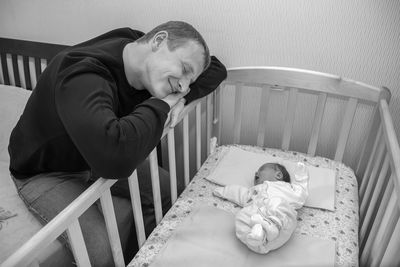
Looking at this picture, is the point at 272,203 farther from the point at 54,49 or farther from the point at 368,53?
the point at 54,49

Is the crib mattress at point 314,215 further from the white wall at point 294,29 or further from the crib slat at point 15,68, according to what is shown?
the crib slat at point 15,68

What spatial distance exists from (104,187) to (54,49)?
1118 millimetres

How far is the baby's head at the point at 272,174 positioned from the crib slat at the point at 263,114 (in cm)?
24

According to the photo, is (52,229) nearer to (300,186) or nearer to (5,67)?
(300,186)

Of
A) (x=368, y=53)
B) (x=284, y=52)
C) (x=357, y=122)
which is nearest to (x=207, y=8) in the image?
(x=284, y=52)

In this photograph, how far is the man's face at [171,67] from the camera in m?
0.90

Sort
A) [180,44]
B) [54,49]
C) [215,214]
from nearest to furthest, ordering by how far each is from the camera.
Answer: [180,44] → [215,214] → [54,49]

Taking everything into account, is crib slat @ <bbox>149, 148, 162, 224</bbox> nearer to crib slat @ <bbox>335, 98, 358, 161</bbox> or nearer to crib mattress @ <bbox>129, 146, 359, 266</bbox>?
crib mattress @ <bbox>129, 146, 359, 266</bbox>

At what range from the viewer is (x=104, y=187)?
80 centimetres

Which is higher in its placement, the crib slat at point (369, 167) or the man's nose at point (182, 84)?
the man's nose at point (182, 84)

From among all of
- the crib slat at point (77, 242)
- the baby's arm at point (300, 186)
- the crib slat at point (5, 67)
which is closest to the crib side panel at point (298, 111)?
the baby's arm at point (300, 186)

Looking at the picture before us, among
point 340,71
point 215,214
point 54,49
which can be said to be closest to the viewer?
point 215,214

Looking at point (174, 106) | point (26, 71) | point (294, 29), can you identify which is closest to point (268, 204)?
point (174, 106)

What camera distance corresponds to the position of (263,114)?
4.62 ft
